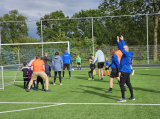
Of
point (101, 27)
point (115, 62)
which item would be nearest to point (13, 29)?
point (101, 27)

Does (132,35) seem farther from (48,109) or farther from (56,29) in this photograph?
(48,109)

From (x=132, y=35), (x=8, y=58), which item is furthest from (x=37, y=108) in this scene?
(x=132, y=35)

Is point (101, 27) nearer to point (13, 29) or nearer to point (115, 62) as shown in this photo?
point (13, 29)

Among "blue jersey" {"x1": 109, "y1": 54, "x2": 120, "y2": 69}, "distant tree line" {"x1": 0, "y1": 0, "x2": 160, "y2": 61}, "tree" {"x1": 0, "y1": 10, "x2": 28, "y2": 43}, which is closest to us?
"blue jersey" {"x1": 109, "y1": 54, "x2": 120, "y2": 69}

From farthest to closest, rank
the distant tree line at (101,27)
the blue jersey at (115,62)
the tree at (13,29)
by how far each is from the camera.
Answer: the tree at (13,29), the distant tree line at (101,27), the blue jersey at (115,62)

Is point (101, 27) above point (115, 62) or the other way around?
above

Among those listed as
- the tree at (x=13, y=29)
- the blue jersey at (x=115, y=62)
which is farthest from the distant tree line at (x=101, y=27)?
the blue jersey at (x=115, y=62)

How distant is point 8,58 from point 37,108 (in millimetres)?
19879

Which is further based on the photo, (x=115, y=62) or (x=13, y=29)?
(x=13, y=29)

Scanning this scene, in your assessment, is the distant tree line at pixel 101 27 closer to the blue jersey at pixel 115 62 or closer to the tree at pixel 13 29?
the tree at pixel 13 29

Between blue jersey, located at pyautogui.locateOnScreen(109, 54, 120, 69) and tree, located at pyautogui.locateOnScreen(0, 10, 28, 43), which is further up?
tree, located at pyautogui.locateOnScreen(0, 10, 28, 43)

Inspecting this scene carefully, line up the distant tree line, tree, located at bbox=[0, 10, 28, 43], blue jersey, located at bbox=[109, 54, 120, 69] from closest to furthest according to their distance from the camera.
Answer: blue jersey, located at bbox=[109, 54, 120, 69], the distant tree line, tree, located at bbox=[0, 10, 28, 43]

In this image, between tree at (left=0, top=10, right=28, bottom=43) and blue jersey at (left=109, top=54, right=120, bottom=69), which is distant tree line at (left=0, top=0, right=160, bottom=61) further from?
blue jersey at (left=109, top=54, right=120, bottom=69)

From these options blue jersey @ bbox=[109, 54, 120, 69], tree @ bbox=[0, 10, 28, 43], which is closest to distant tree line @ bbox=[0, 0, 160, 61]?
tree @ bbox=[0, 10, 28, 43]
